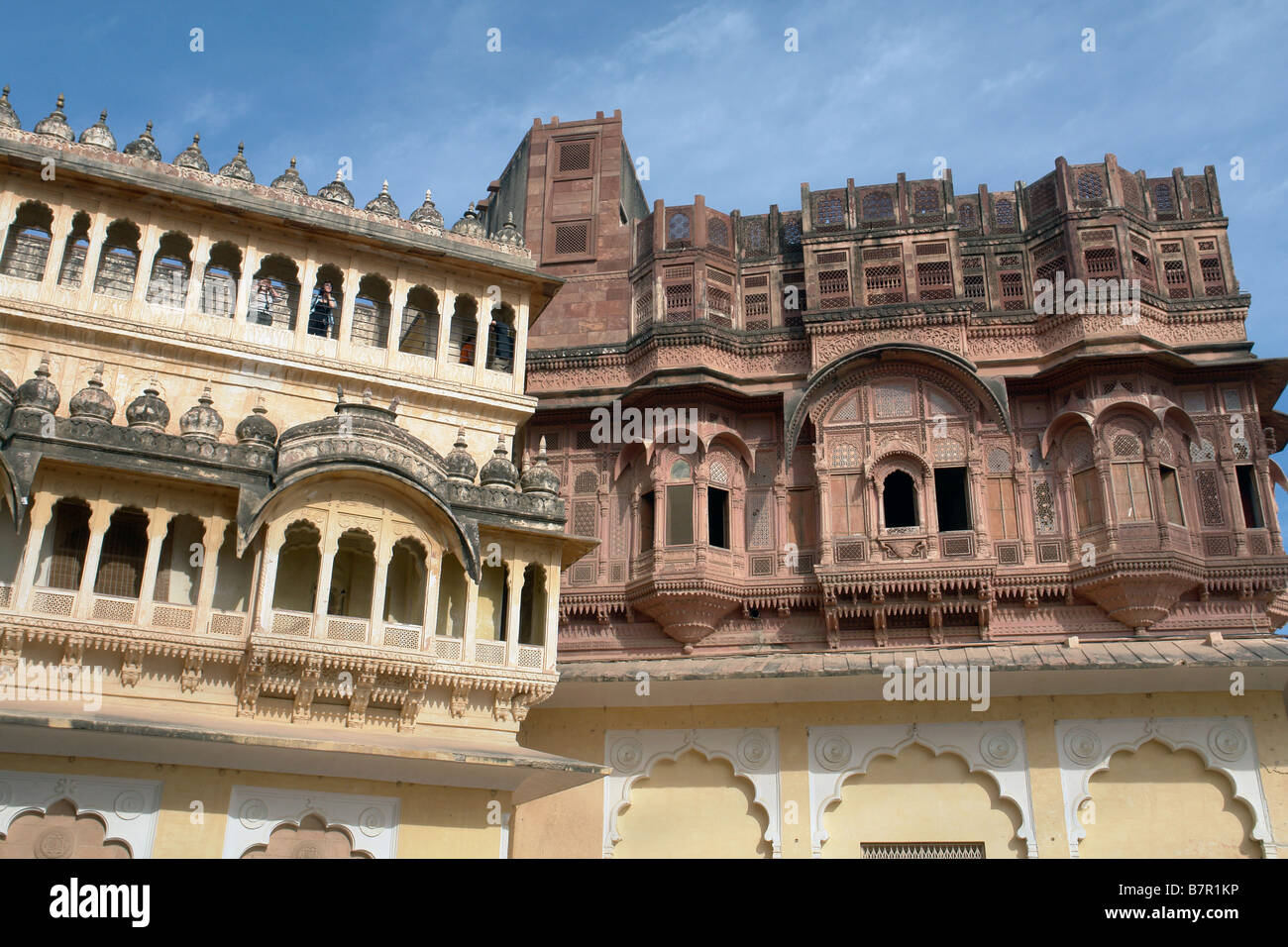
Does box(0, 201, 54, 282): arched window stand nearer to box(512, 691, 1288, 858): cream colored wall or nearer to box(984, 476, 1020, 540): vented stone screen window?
box(512, 691, 1288, 858): cream colored wall

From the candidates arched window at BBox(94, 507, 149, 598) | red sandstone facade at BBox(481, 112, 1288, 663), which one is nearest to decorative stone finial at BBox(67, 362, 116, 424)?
arched window at BBox(94, 507, 149, 598)

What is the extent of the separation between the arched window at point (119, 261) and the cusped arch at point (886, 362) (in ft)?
34.5

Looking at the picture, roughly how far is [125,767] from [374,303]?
7.91m

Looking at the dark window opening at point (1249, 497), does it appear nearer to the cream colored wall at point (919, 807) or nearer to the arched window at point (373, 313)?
the cream colored wall at point (919, 807)

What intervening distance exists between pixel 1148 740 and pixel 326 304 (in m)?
13.7

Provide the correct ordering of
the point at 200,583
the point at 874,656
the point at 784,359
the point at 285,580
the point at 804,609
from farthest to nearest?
the point at 784,359
the point at 804,609
the point at 874,656
the point at 285,580
the point at 200,583

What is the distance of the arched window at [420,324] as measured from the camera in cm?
1855

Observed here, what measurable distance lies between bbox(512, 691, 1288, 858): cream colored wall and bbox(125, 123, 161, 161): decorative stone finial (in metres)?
9.95

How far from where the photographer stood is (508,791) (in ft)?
51.9

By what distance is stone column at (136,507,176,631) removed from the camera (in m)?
14.5

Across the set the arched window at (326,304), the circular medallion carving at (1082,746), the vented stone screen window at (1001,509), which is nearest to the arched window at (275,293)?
the arched window at (326,304)

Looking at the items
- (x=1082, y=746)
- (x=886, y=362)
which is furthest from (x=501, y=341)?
(x=1082, y=746)
